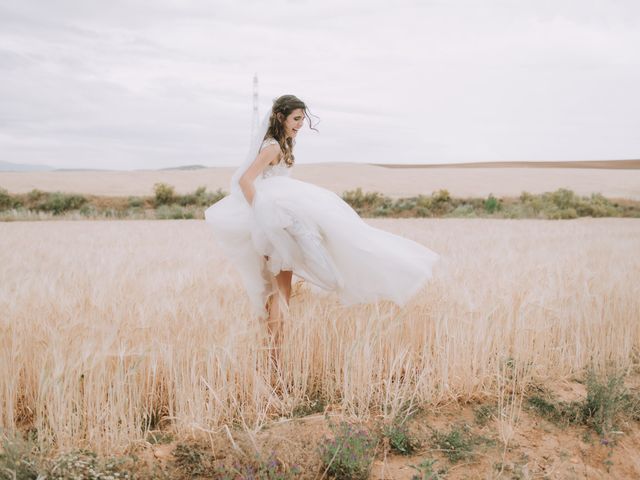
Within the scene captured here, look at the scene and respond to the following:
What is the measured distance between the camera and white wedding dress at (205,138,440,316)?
3.70 m

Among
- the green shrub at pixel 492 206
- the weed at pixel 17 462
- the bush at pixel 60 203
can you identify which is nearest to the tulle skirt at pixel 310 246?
the weed at pixel 17 462

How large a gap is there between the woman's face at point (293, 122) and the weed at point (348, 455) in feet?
6.45

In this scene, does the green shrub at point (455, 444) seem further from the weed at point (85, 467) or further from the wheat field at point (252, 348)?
the weed at point (85, 467)

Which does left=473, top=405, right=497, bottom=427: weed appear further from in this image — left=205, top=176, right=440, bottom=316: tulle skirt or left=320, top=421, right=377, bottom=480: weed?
left=205, top=176, right=440, bottom=316: tulle skirt

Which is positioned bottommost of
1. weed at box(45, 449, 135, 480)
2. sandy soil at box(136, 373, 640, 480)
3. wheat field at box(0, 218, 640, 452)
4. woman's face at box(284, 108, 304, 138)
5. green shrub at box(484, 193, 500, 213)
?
sandy soil at box(136, 373, 640, 480)

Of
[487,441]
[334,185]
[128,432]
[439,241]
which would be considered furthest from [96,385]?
[334,185]

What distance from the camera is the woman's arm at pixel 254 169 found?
12.3 ft

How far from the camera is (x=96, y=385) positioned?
2650mm

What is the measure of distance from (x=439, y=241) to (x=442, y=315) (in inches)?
217

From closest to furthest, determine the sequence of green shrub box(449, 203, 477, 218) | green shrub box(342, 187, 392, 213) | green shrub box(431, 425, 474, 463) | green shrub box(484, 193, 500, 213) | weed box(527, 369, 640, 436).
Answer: green shrub box(431, 425, 474, 463) < weed box(527, 369, 640, 436) < green shrub box(449, 203, 477, 218) < green shrub box(484, 193, 500, 213) < green shrub box(342, 187, 392, 213)

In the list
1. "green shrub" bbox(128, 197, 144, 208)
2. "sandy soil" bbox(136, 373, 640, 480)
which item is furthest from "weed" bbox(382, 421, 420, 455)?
"green shrub" bbox(128, 197, 144, 208)

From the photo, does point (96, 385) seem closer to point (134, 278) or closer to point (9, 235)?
point (134, 278)

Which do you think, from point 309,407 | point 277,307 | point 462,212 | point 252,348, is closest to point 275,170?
point 277,307

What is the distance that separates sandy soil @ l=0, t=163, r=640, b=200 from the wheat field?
72.7 ft
